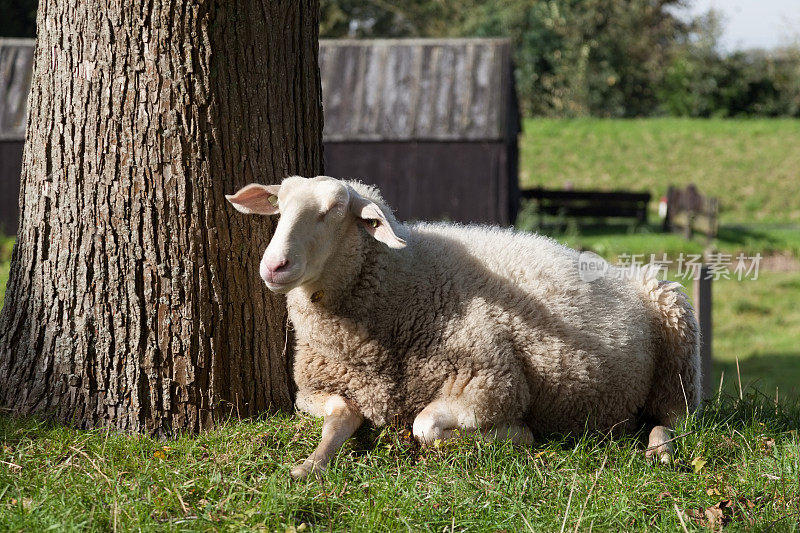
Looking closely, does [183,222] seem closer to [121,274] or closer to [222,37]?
[121,274]

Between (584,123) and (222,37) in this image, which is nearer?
(222,37)

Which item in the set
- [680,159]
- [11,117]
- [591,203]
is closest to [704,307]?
[11,117]

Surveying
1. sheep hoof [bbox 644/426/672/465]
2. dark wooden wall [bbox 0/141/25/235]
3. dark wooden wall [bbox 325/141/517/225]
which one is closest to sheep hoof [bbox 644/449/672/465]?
sheep hoof [bbox 644/426/672/465]

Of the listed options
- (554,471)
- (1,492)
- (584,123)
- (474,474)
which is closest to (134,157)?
(1,492)

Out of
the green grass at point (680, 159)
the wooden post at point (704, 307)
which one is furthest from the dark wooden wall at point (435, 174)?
the green grass at point (680, 159)

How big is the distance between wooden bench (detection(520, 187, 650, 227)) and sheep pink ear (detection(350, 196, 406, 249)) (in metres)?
16.4

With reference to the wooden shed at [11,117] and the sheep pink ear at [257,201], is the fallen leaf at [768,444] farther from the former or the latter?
the wooden shed at [11,117]

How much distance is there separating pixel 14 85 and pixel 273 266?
14.9 m

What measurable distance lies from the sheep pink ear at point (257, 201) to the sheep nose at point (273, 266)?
20.1 inches

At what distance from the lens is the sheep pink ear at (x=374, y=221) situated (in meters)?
3.51

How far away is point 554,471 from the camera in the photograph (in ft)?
11.8

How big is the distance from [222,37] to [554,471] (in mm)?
2552

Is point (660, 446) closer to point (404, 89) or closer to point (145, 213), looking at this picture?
point (145, 213)

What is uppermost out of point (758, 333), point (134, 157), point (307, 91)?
point (307, 91)
